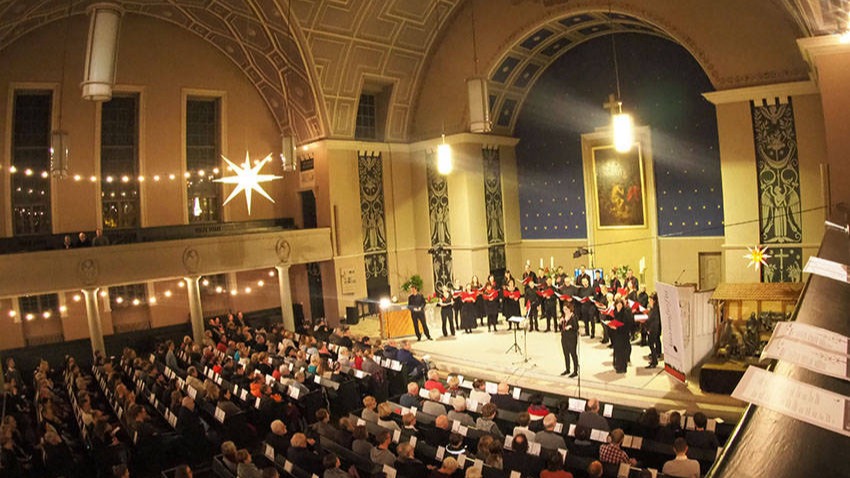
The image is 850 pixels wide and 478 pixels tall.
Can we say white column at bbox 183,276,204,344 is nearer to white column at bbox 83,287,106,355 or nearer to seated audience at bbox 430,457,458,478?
white column at bbox 83,287,106,355

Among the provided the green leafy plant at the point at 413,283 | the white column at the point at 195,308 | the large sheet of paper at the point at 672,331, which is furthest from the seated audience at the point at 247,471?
the green leafy plant at the point at 413,283

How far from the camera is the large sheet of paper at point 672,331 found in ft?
31.6

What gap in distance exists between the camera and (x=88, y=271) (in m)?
14.5

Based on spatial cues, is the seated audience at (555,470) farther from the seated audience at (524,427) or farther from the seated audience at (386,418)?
the seated audience at (386,418)

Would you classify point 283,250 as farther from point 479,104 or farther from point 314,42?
point 479,104

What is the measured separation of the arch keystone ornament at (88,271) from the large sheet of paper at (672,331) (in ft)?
41.9

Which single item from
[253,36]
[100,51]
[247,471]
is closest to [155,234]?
[253,36]

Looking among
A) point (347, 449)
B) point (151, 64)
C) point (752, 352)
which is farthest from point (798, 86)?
point (151, 64)

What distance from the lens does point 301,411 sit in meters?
10.1

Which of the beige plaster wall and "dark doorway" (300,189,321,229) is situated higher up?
the beige plaster wall

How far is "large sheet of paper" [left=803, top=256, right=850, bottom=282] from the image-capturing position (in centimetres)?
339

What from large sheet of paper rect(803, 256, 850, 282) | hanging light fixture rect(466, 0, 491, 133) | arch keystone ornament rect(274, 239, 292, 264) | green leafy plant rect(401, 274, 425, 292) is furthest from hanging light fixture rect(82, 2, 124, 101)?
green leafy plant rect(401, 274, 425, 292)

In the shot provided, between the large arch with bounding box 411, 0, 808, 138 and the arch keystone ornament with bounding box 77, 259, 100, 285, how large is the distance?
10.0 m

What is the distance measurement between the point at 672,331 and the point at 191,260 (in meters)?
12.0
